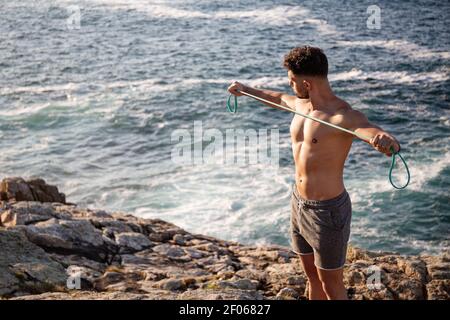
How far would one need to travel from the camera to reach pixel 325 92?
5.61m

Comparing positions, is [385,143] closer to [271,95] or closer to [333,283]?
[333,283]

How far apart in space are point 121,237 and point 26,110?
1855cm

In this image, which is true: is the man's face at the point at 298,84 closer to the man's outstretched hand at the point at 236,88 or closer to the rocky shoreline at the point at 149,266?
the man's outstretched hand at the point at 236,88

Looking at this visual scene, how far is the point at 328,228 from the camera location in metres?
5.52

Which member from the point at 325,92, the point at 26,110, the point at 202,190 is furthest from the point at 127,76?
the point at 325,92

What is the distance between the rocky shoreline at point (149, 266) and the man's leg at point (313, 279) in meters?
1.08

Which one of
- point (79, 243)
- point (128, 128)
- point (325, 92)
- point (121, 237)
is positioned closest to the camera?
point (325, 92)

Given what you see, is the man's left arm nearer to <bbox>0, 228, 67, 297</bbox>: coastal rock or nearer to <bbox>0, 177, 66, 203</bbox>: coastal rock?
<bbox>0, 228, 67, 297</bbox>: coastal rock

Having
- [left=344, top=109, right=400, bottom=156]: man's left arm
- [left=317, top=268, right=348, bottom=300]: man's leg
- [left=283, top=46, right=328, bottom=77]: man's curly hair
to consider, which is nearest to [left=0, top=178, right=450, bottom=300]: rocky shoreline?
[left=317, top=268, right=348, bottom=300]: man's leg

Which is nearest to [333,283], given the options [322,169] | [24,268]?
[322,169]

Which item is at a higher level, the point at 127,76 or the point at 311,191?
the point at 311,191

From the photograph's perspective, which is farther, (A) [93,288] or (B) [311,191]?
(A) [93,288]

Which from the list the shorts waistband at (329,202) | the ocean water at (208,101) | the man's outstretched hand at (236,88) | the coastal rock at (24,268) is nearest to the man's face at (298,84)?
the shorts waistband at (329,202)

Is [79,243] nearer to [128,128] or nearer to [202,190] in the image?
[202,190]
